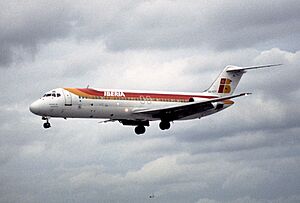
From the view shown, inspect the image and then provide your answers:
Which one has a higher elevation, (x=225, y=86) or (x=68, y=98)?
Result: (x=225, y=86)

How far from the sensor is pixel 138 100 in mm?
72688

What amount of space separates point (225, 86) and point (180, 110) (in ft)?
34.5

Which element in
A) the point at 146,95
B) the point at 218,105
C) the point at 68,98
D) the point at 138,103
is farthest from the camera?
the point at 218,105

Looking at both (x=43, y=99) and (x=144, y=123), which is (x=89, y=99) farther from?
(x=144, y=123)

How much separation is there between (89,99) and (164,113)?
32.3ft

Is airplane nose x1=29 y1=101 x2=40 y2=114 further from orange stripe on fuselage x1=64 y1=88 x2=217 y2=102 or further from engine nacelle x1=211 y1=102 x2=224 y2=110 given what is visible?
engine nacelle x1=211 y1=102 x2=224 y2=110

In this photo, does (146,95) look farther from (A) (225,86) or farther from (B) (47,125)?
(A) (225,86)

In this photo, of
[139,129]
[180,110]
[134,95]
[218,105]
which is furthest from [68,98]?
[218,105]

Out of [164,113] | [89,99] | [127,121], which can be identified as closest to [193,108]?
[164,113]

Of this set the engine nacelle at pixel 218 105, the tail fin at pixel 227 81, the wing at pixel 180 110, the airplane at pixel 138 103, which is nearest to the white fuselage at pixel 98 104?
the airplane at pixel 138 103

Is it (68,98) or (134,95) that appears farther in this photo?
(134,95)

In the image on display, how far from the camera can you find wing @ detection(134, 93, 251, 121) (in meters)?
72.7

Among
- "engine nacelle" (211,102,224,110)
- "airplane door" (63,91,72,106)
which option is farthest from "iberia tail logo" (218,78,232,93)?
"airplane door" (63,91,72,106)

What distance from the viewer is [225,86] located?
82.1m
